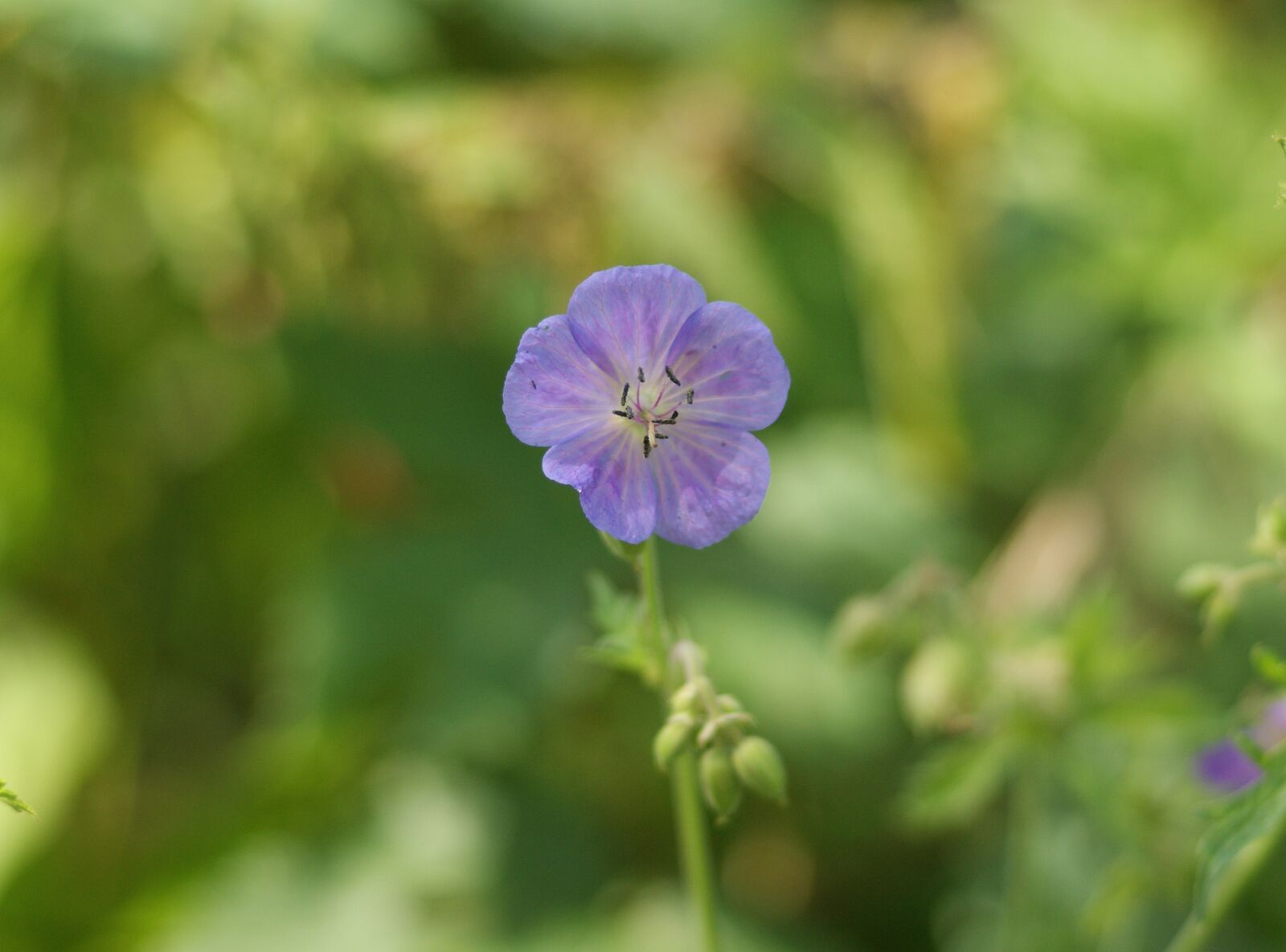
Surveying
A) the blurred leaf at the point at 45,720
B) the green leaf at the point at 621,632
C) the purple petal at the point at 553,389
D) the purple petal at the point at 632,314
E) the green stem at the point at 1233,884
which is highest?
the blurred leaf at the point at 45,720

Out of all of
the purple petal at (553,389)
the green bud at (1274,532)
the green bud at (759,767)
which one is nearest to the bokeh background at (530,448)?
the green bud at (1274,532)

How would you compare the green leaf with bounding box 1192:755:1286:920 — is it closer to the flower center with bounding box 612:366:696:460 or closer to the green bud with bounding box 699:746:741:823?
the green bud with bounding box 699:746:741:823

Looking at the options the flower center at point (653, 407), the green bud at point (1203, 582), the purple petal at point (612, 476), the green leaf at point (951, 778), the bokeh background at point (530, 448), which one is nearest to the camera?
the purple petal at point (612, 476)

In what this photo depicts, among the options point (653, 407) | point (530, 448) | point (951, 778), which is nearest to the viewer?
point (653, 407)

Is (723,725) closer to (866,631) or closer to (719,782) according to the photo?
(719,782)

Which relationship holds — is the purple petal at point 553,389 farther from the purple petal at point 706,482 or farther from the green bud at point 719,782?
the green bud at point 719,782

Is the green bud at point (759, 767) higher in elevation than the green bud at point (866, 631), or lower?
lower

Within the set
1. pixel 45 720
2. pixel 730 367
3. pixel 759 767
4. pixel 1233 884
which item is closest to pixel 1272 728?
pixel 1233 884
